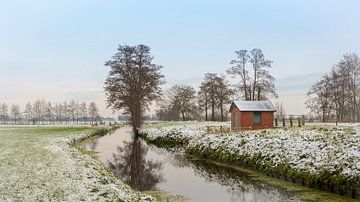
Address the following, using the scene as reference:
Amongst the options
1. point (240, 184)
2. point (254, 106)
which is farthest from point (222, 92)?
point (240, 184)

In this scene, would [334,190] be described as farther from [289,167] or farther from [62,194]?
[62,194]

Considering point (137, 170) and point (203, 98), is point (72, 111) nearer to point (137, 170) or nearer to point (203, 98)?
point (203, 98)

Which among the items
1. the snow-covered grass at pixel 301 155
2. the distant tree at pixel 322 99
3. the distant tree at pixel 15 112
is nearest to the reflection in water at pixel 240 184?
the snow-covered grass at pixel 301 155

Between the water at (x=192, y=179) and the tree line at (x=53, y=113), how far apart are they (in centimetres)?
11542

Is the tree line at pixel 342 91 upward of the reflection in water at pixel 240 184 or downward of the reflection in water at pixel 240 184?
upward

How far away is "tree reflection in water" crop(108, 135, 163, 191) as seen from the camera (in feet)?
55.5

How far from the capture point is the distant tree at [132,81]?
51.1m

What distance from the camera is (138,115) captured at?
53312mm

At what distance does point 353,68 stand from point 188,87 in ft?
139

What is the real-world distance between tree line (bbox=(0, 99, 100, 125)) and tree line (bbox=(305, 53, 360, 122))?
95052 millimetres

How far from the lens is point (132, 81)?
5159 cm

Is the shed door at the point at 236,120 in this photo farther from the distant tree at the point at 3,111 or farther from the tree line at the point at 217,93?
the distant tree at the point at 3,111

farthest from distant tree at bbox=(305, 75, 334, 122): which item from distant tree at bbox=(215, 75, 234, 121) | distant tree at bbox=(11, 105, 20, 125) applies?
distant tree at bbox=(11, 105, 20, 125)

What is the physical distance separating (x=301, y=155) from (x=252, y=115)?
22489mm
